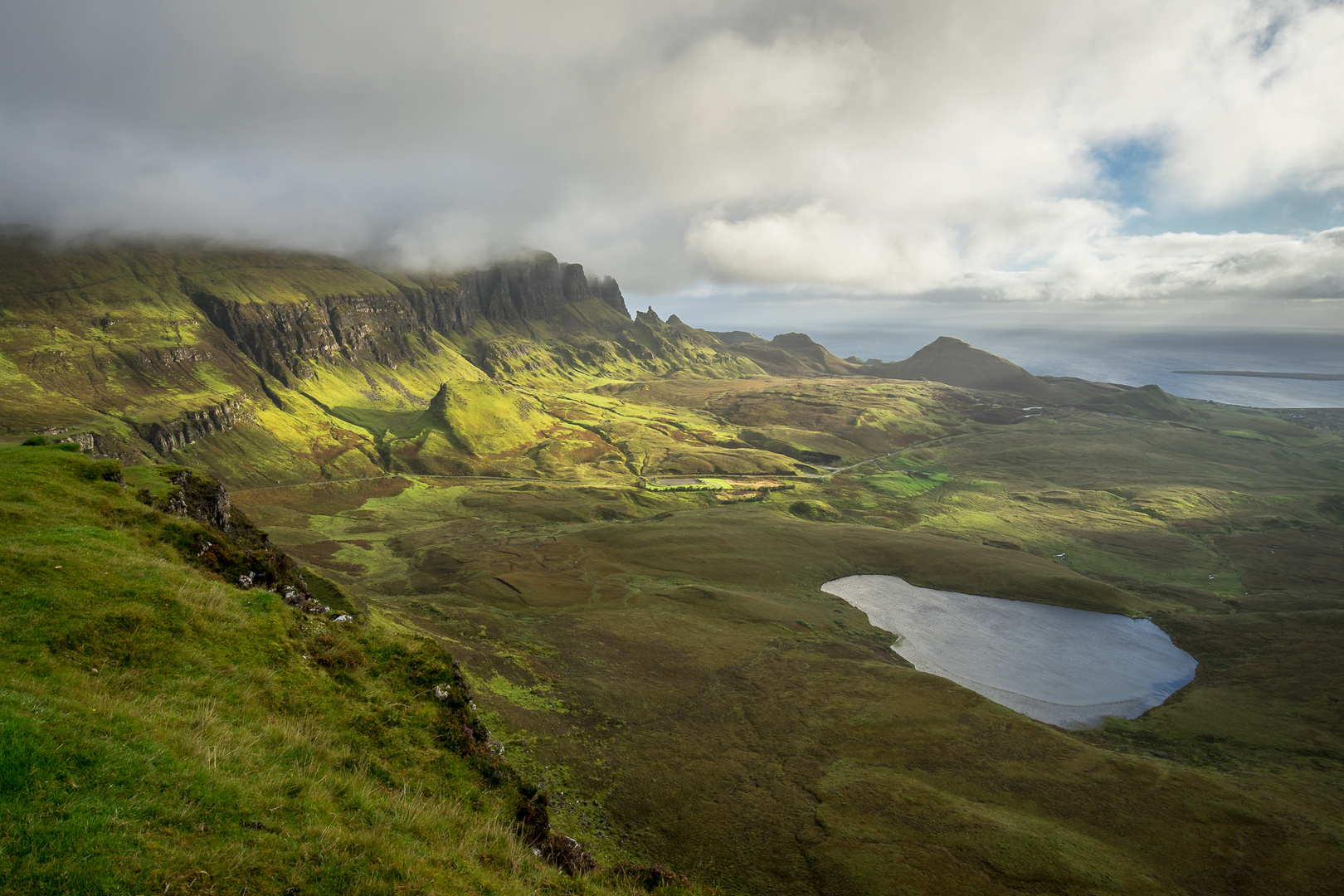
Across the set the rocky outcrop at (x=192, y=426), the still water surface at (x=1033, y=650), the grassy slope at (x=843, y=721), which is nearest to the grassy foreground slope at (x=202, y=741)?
the grassy slope at (x=843, y=721)

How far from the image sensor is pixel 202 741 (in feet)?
50.3

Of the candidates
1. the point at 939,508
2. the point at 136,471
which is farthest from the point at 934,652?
the point at 939,508

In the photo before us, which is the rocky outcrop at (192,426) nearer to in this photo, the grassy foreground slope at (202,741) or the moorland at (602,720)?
the moorland at (602,720)

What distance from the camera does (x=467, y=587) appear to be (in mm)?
85125

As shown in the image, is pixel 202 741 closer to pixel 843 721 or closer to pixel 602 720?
pixel 602 720

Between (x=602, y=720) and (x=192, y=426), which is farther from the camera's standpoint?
(x=192, y=426)

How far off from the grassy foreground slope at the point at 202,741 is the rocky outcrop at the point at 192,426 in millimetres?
176451

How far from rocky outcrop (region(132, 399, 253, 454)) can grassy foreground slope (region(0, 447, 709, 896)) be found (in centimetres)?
17645

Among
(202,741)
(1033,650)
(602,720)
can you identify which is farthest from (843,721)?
(1033,650)

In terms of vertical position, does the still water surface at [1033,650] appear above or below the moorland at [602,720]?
below

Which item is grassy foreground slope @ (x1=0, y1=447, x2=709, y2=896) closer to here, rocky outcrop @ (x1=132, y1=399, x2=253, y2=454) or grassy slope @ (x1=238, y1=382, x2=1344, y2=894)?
grassy slope @ (x1=238, y1=382, x2=1344, y2=894)

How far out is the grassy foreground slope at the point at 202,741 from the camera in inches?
437

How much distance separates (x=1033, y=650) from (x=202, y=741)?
97744 millimetres

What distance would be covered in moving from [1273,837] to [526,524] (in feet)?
402
